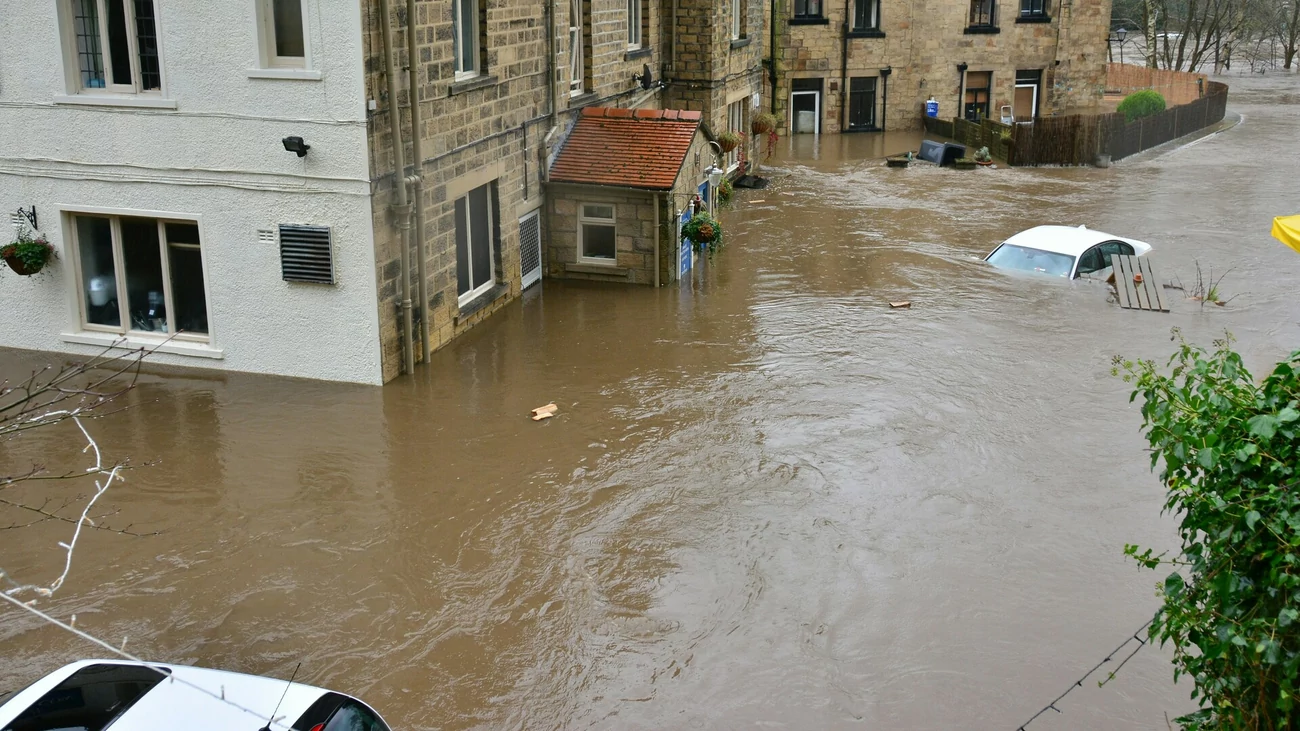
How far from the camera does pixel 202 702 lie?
625 centimetres

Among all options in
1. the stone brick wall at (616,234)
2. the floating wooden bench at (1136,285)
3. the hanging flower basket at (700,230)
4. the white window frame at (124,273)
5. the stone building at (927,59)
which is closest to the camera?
the white window frame at (124,273)

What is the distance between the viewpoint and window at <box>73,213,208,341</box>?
15.3 m

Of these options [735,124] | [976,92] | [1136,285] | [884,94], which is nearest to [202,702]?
[1136,285]

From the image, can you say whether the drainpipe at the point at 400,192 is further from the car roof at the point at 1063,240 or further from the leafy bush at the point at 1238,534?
the car roof at the point at 1063,240

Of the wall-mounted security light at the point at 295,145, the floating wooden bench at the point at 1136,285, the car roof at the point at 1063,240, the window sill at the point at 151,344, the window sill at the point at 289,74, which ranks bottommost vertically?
the floating wooden bench at the point at 1136,285

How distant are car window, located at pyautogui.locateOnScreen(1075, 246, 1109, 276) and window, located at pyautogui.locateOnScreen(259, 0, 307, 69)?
42.2 ft

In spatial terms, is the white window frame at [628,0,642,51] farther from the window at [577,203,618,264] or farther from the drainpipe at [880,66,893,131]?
the drainpipe at [880,66,893,131]

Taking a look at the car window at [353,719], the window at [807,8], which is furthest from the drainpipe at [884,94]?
the car window at [353,719]

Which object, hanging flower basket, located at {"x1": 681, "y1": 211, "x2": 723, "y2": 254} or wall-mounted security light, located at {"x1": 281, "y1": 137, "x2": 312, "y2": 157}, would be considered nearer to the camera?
wall-mounted security light, located at {"x1": 281, "y1": 137, "x2": 312, "y2": 157}

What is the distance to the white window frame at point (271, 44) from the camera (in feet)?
46.2

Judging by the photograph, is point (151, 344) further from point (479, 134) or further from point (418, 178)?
point (479, 134)

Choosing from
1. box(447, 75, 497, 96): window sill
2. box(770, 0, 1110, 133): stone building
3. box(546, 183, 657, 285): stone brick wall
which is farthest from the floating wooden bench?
box(770, 0, 1110, 133): stone building

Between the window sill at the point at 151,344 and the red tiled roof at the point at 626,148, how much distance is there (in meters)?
6.66

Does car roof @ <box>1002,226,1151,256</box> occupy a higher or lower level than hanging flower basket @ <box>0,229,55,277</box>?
lower
